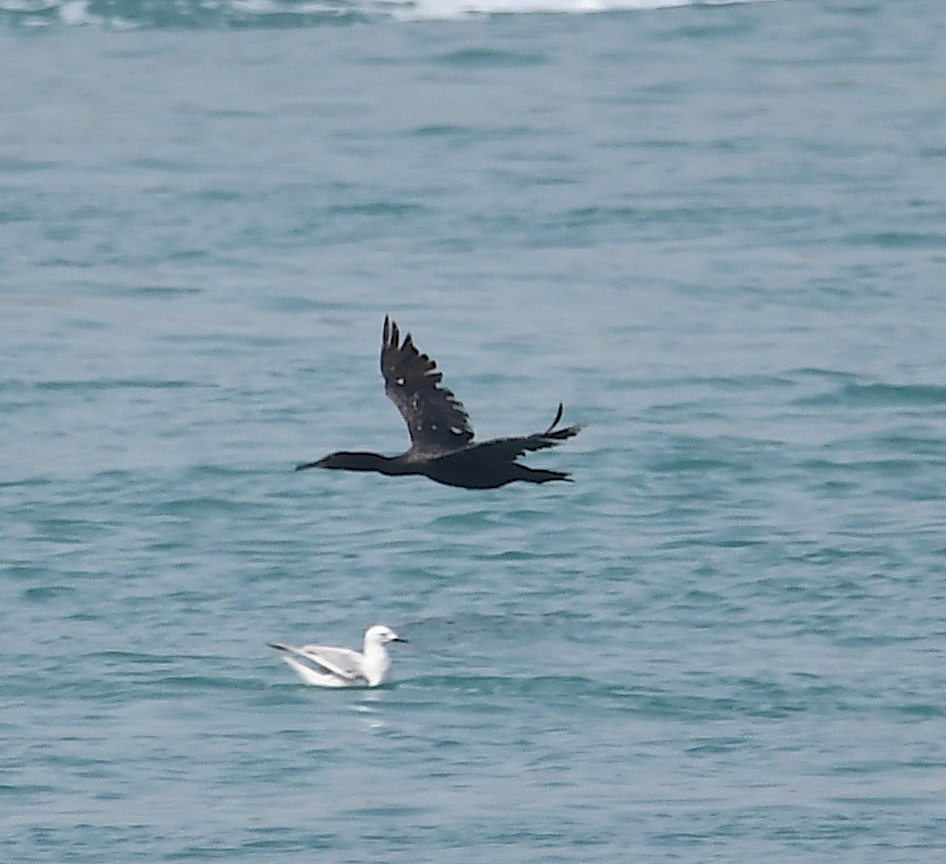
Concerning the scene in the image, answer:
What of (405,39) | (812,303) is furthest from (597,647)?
(405,39)

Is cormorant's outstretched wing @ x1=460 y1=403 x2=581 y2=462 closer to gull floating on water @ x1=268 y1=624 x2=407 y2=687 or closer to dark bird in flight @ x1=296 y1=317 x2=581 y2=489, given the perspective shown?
dark bird in flight @ x1=296 y1=317 x2=581 y2=489

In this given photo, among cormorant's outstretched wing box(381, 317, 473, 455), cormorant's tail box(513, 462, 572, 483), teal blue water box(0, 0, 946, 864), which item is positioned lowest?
teal blue water box(0, 0, 946, 864)

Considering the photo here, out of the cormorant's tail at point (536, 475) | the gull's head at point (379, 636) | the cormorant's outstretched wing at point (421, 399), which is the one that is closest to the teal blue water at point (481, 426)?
the gull's head at point (379, 636)

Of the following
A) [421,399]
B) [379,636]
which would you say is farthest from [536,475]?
[379,636]

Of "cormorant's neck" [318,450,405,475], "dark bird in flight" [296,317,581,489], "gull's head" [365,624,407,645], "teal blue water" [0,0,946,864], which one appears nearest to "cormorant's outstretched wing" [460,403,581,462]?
"dark bird in flight" [296,317,581,489]

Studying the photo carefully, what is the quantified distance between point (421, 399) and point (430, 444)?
22cm

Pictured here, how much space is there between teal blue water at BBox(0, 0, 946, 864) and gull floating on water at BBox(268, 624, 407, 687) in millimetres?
98

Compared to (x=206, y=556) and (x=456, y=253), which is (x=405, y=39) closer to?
(x=456, y=253)

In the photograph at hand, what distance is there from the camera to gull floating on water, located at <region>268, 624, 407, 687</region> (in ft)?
38.0

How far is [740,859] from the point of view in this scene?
31.7ft

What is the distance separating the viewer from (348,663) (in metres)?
11.6

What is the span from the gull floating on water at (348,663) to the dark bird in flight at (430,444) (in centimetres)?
70

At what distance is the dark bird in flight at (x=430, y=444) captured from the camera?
468 inches

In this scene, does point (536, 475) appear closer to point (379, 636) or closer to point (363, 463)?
point (363, 463)
